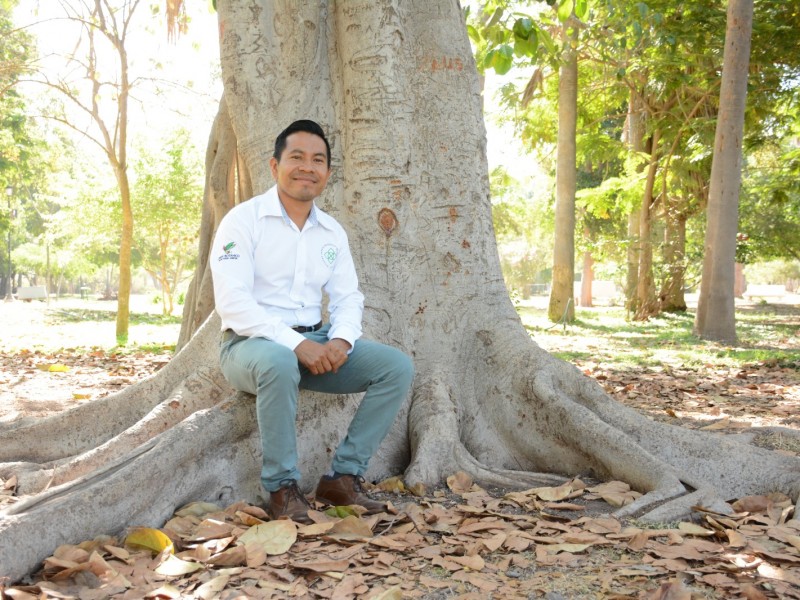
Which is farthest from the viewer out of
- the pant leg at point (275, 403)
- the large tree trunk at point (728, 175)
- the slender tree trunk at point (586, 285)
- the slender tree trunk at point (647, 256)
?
the slender tree trunk at point (586, 285)

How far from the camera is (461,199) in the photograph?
4688 millimetres

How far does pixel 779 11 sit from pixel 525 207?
28173mm

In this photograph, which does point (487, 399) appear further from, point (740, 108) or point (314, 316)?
point (740, 108)

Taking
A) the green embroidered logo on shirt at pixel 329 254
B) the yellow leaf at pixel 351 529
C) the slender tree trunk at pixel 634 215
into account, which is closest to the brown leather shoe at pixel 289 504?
the yellow leaf at pixel 351 529

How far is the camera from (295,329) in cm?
368

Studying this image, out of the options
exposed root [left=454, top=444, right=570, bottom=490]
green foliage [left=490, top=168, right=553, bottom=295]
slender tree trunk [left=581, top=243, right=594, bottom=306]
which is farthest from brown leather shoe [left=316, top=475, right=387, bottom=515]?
green foliage [left=490, top=168, right=553, bottom=295]

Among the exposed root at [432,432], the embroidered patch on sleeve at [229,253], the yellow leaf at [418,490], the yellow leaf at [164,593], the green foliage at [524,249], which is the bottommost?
the yellow leaf at [164,593]

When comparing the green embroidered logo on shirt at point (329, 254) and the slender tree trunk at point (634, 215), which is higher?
the slender tree trunk at point (634, 215)

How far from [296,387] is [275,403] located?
4.8 inches

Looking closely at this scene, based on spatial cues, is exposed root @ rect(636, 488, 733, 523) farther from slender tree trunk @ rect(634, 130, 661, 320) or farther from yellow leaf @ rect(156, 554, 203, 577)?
slender tree trunk @ rect(634, 130, 661, 320)

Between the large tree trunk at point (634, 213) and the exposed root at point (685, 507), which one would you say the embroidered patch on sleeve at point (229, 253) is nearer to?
the exposed root at point (685, 507)

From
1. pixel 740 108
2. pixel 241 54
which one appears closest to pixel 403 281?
pixel 241 54

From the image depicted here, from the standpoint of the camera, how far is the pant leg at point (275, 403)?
10.5 feet

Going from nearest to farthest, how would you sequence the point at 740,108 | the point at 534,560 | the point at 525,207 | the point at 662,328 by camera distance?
the point at 534,560
the point at 740,108
the point at 662,328
the point at 525,207
